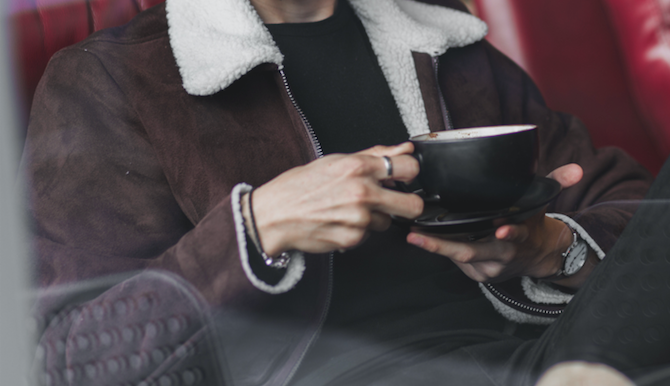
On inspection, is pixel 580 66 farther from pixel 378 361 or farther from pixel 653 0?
pixel 378 361

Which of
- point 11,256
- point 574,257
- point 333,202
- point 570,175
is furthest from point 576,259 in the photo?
point 11,256

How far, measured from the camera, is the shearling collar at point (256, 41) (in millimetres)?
545

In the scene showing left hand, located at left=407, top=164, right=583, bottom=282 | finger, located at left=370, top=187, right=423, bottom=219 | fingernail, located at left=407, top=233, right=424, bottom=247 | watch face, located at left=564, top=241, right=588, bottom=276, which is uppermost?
finger, located at left=370, top=187, right=423, bottom=219

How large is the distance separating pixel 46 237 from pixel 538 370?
46cm

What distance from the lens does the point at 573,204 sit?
73 centimetres

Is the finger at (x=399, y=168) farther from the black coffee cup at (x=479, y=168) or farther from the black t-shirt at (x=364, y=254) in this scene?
the black t-shirt at (x=364, y=254)

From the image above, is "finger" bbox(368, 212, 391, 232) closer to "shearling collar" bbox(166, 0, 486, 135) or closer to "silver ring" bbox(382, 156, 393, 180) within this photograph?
"silver ring" bbox(382, 156, 393, 180)

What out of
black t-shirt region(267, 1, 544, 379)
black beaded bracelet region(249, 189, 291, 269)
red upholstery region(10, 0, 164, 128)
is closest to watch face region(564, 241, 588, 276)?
black t-shirt region(267, 1, 544, 379)

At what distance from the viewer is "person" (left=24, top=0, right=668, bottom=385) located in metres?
0.42

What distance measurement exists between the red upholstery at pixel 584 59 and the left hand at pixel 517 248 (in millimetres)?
503

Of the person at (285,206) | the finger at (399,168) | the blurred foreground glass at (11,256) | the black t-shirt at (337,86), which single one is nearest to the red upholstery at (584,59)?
the person at (285,206)

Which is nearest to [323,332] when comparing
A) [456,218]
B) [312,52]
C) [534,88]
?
[456,218]

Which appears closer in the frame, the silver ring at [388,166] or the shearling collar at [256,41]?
the silver ring at [388,166]

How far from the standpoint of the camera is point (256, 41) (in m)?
0.56
